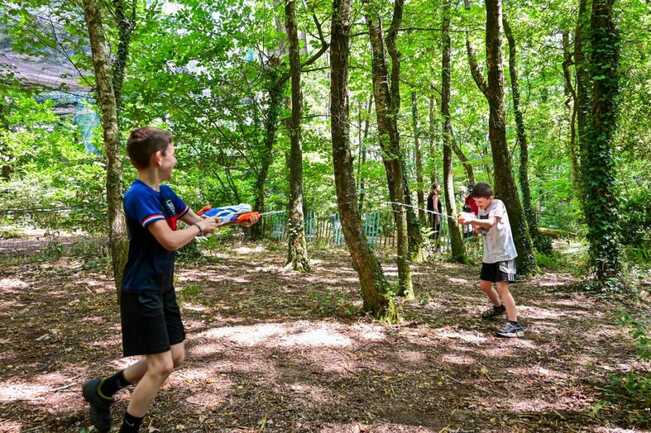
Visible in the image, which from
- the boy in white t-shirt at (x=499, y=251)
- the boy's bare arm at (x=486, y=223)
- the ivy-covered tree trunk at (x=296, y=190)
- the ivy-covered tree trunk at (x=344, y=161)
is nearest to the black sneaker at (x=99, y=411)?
the ivy-covered tree trunk at (x=344, y=161)

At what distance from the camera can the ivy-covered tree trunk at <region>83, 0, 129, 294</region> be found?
5242mm

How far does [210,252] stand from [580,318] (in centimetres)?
920

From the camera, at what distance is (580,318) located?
589cm

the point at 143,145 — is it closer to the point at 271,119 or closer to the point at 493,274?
the point at 493,274

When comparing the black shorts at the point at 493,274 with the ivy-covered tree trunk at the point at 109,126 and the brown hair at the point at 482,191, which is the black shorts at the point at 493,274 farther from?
the ivy-covered tree trunk at the point at 109,126

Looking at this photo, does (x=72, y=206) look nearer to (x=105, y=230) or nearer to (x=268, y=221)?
(x=105, y=230)

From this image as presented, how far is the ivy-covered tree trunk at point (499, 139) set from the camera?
8.18 meters

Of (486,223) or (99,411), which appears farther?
(486,223)

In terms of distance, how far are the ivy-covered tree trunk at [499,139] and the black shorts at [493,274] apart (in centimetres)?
405

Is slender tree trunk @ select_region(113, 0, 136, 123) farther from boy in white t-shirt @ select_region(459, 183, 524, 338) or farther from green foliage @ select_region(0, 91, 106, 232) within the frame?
boy in white t-shirt @ select_region(459, 183, 524, 338)

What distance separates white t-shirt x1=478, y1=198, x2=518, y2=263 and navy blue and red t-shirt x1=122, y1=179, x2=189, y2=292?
3861mm

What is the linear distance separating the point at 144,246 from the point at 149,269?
0.13 m

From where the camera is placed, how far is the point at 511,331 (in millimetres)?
4941

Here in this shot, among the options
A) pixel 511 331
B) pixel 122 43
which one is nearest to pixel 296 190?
pixel 511 331
